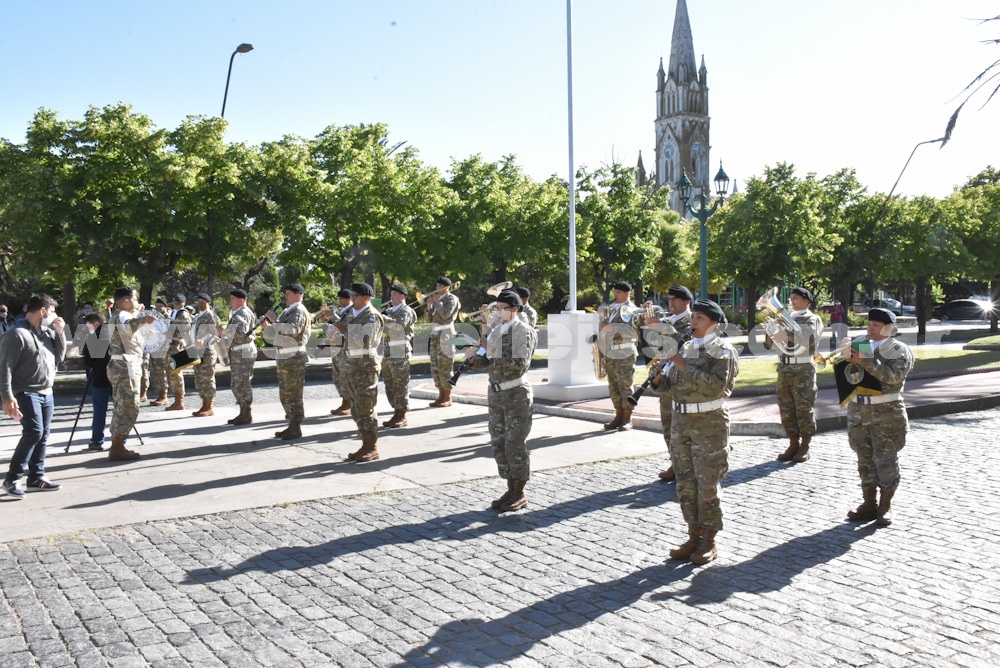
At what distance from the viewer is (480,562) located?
6.27m

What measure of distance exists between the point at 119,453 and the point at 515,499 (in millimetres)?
5227

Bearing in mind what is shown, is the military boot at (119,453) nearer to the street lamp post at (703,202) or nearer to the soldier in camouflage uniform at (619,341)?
the soldier in camouflage uniform at (619,341)

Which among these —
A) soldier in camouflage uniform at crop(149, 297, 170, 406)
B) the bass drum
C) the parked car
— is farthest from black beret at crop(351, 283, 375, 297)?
the parked car

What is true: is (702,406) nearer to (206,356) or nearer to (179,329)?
(206,356)

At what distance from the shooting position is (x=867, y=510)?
7199 millimetres

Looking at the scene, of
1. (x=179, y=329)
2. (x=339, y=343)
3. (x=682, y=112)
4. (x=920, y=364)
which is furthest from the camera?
(x=682, y=112)

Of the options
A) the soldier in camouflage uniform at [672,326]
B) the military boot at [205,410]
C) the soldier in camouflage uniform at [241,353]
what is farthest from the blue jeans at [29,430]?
the soldier in camouflage uniform at [672,326]

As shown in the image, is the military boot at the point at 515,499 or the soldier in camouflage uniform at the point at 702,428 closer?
the soldier in camouflage uniform at the point at 702,428

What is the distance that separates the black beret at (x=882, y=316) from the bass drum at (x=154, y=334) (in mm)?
8753

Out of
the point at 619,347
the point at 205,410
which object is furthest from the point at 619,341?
the point at 205,410

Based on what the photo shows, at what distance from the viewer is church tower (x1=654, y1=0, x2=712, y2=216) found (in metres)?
127

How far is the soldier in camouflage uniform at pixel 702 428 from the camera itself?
20.1 feet

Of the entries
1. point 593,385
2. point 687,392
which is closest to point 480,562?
point 687,392

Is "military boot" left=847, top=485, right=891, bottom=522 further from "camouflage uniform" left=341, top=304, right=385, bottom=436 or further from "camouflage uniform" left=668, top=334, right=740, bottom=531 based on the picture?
"camouflage uniform" left=341, top=304, right=385, bottom=436
